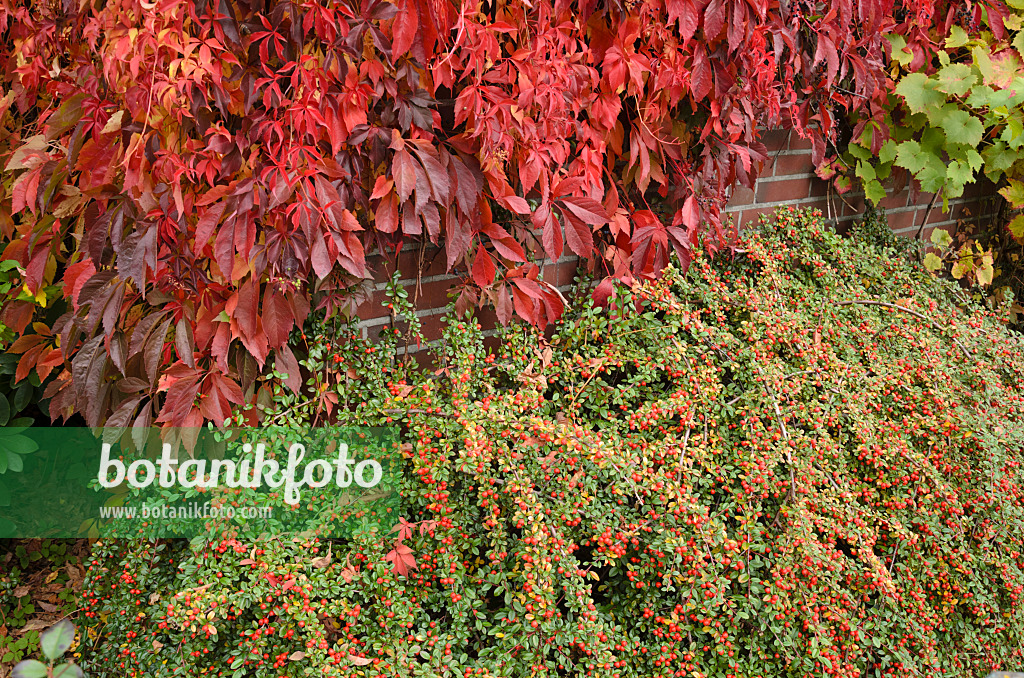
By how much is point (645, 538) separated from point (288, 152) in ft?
3.85

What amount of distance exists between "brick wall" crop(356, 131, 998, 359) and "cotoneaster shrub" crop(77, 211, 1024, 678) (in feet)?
0.54

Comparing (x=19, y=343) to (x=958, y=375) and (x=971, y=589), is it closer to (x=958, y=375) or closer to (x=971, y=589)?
(x=971, y=589)

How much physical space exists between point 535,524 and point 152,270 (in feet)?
3.31

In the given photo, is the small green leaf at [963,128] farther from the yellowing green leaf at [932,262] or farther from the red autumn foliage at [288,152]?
the red autumn foliage at [288,152]

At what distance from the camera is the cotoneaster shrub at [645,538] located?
61.1 inches

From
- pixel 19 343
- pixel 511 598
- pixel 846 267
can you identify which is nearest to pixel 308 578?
pixel 511 598

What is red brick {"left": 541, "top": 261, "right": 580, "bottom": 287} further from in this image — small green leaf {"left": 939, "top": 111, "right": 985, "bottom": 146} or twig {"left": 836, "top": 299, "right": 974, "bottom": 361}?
small green leaf {"left": 939, "top": 111, "right": 985, "bottom": 146}

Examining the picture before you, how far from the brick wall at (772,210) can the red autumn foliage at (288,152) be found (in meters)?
0.10

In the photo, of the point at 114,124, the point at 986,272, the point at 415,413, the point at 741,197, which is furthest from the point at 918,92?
the point at 114,124

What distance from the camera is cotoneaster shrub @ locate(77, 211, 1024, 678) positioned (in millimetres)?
1551

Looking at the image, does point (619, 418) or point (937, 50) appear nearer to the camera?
point (619, 418)

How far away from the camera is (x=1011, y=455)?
2.02 meters

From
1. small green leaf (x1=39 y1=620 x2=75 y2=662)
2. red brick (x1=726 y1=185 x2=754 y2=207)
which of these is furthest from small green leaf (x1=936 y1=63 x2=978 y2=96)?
small green leaf (x1=39 y1=620 x2=75 y2=662)

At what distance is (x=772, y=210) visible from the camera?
9.21ft
